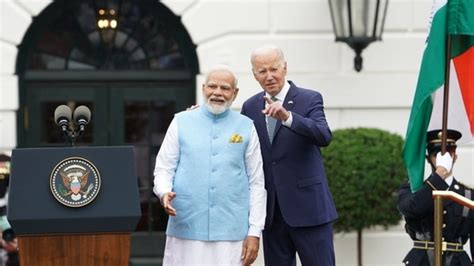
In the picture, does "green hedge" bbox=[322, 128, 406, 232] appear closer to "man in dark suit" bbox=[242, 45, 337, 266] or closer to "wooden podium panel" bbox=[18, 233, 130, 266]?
"man in dark suit" bbox=[242, 45, 337, 266]

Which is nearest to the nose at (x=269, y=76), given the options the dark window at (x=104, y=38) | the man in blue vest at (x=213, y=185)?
the man in blue vest at (x=213, y=185)

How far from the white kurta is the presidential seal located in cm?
44

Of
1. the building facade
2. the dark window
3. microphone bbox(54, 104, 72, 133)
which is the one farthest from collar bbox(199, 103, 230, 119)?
the dark window

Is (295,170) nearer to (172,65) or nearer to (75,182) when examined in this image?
(75,182)

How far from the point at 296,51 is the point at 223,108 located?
193 inches

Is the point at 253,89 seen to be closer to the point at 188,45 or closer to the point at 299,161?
the point at 188,45

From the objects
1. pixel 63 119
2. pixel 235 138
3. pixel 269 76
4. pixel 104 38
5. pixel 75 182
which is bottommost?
pixel 75 182

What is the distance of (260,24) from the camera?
38.8 ft

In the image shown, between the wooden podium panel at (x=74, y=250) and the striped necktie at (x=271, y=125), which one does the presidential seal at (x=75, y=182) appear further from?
the striped necktie at (x=271, y=125)

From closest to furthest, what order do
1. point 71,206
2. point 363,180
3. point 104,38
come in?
point 71,206, point 363,180, point 104,38

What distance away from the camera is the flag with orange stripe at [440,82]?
692cm

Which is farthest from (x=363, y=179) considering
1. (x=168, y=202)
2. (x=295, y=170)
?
(x=168, y=202)

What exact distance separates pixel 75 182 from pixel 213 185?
82 cm

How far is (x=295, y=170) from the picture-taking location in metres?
7.44
